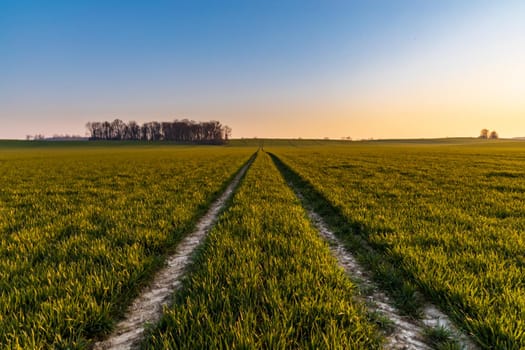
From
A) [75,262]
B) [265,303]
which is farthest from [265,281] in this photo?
[75,262]

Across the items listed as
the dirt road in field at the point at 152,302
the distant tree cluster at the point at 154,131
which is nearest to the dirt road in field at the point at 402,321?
the dirt road in field at the point at 152,302

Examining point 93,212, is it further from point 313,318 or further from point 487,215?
point 487,215

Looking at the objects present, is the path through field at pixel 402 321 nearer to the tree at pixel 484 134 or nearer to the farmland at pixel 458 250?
the farmland at pixel 458 250

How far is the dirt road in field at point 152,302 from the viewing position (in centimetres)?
287

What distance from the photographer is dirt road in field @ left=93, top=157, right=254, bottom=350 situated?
2.87 m

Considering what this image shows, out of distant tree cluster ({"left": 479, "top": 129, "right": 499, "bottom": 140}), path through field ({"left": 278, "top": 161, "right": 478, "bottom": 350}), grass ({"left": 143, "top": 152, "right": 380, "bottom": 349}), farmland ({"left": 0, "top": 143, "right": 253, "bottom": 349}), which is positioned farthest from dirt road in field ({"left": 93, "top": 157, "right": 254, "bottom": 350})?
distant tree cluster ({"left": 479, "top": 129, "right": 499, "bottom": 140})

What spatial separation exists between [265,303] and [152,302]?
5.75 ft

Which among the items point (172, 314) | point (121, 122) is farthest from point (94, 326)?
point (121, 122)

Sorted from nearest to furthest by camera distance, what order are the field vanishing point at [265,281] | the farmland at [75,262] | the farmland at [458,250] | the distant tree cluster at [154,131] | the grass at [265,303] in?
the grass at [265,303] → the field vanishing point at [265,281] → the farmland at [75,262] → the farmland at [458,250] → the distant tree cluster at [154,131]

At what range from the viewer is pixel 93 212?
8.00m

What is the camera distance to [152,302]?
3627 mm

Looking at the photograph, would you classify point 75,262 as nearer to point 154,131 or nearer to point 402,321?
point 402,321

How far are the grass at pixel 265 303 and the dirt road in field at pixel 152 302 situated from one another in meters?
0.27

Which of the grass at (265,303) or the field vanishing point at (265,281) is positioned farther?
the field vanishing point at (265,281)
